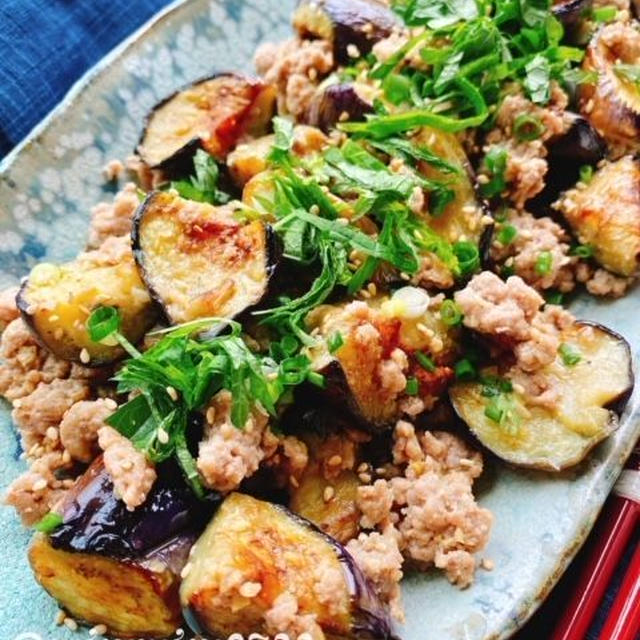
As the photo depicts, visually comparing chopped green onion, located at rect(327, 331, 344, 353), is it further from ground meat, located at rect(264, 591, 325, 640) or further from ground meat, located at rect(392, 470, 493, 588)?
ground meat, located at rect(264, 591, 325, 640)

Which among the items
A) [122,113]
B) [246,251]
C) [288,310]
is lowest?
[288,310]

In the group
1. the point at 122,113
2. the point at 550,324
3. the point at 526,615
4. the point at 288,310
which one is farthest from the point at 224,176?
the point at 526,615

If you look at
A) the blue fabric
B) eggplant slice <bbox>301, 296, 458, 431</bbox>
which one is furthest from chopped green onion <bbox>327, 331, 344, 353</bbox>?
the blue fabric

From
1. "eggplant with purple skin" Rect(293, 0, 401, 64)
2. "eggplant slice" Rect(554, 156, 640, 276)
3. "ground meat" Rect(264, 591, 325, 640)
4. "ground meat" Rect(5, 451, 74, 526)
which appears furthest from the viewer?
"eggplant with purple skin" Rect(293, 0, 401, 64)

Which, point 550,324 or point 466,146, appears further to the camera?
point 466,146

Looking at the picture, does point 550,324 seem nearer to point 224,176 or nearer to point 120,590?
point 224,176
